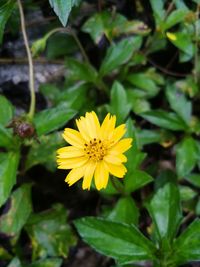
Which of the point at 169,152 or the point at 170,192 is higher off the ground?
the point at 170,192

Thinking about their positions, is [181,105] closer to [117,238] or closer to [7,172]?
[117,238]

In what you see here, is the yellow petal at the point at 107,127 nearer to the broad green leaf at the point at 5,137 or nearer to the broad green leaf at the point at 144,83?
the broad green leaf at the point at 5,137

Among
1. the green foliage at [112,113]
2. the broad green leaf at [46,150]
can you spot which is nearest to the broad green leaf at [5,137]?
the green foliage at [112,113]

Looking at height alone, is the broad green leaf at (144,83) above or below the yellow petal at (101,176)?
below

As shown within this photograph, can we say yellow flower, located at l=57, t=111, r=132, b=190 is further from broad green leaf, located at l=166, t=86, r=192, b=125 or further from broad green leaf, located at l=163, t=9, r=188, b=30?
broad green leaf, located at l=163, t=9, r=188, b=30

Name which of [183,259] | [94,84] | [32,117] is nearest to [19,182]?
[32,117]

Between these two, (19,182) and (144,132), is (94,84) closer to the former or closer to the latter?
(144,132)

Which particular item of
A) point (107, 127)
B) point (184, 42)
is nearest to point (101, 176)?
point (107, 127)
